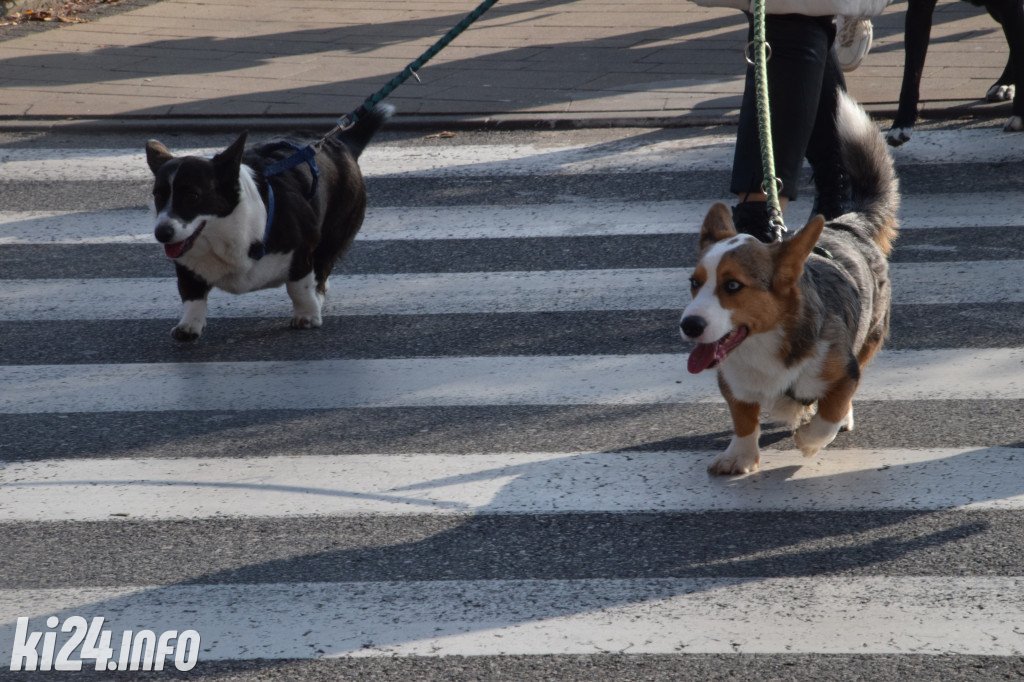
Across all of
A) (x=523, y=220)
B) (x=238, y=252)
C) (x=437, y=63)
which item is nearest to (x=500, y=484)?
(x=238, y=252)

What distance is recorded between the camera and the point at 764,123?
3910 millimetres

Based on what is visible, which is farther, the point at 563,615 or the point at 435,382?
the point at 435,382

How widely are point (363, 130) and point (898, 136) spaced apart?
322cm

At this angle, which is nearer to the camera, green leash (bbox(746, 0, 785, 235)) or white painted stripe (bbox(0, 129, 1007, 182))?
green leash (bbox(746, 0, 785, 235))

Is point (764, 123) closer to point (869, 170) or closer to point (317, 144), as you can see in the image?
point (869, 170)

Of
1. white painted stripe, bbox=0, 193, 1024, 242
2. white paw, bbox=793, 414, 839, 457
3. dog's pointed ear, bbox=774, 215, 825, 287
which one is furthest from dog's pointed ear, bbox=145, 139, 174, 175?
white paw, bbox=793, 414, 839, 457

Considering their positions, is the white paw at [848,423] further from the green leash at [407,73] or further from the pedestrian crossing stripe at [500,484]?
the green leash at [407,73]

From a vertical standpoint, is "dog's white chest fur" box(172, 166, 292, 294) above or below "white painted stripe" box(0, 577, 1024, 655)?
above

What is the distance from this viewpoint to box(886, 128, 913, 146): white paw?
22.1 ft

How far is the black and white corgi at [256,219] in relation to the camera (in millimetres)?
4512

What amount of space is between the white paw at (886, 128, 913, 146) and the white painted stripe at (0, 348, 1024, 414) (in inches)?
103

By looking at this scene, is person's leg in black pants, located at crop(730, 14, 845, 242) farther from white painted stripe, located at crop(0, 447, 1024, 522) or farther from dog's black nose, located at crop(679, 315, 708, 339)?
dog's black nose, located at crop(679, 315, 708, 339)

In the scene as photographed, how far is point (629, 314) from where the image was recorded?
493 centimetres

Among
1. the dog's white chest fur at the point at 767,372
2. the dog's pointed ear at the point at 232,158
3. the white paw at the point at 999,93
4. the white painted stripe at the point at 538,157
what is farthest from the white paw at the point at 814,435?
the white paw at the point at 999,93
